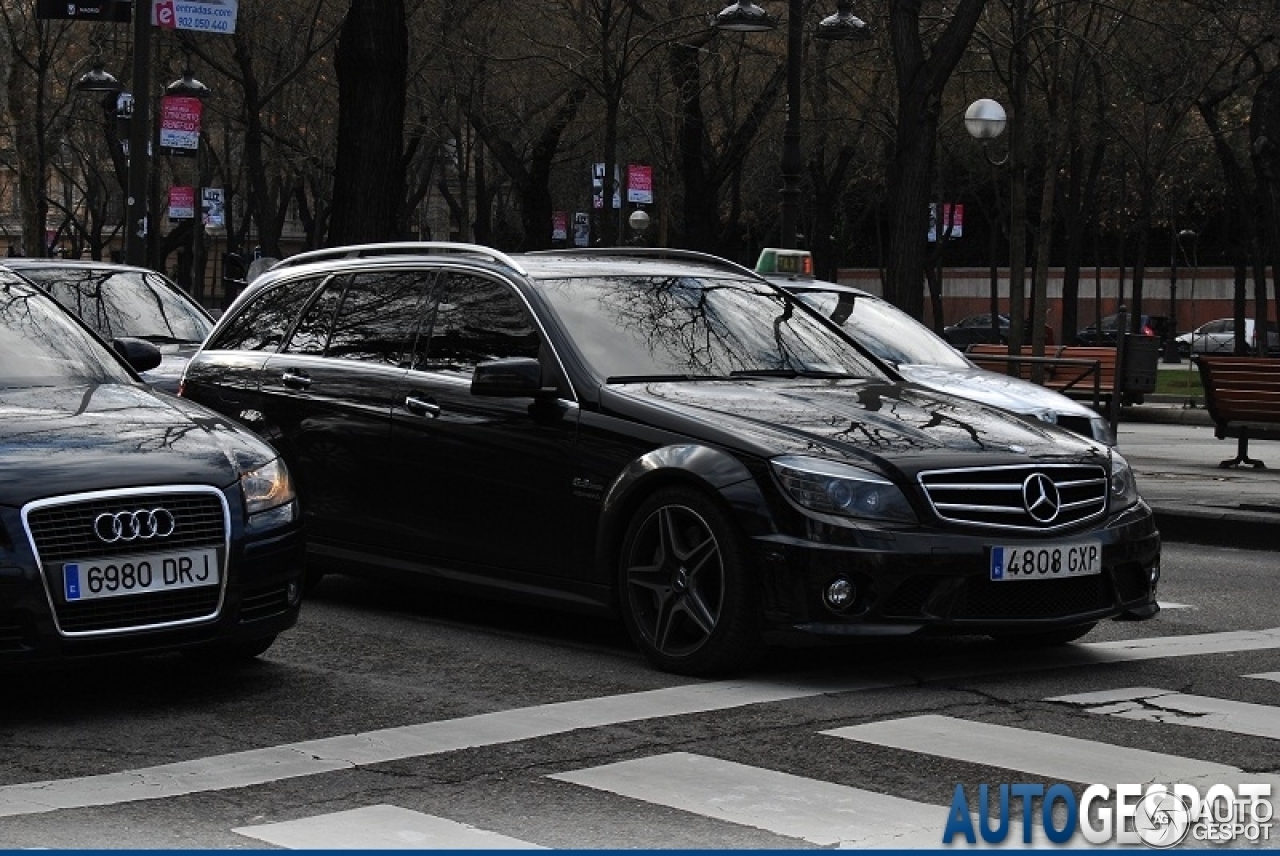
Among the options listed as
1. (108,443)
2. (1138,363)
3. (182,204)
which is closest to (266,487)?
(108,443)

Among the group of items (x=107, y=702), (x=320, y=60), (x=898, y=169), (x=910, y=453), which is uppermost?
(x=320, y=60)

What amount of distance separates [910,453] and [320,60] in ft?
144

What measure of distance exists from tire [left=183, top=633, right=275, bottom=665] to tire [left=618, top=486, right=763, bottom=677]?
1.35m

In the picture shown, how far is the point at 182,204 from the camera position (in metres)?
53.1

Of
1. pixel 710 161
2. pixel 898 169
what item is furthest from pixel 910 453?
pixel 710 161

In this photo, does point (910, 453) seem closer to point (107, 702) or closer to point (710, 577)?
point (710, 577)

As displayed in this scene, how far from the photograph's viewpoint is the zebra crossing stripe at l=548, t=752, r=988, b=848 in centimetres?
604

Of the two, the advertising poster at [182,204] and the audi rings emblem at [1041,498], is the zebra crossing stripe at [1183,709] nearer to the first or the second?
the audi rings emblem at [1041,498]

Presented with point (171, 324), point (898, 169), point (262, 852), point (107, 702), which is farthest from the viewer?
point (898, 169)

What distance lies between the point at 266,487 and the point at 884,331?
7.58m

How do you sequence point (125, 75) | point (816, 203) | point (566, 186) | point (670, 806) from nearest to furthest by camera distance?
1. point (670, 806)
2. point (816, 203)
3. point (125, 75)
4. point (566, 186)

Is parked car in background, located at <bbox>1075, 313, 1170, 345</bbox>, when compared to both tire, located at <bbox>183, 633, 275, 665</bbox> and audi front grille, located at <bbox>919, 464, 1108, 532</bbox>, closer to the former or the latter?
audi front grille, located at <bbox>919, 464, 1108, 532</bbox>

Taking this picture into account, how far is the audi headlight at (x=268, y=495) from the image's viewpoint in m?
8.12

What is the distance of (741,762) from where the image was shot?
6977 millimetres
